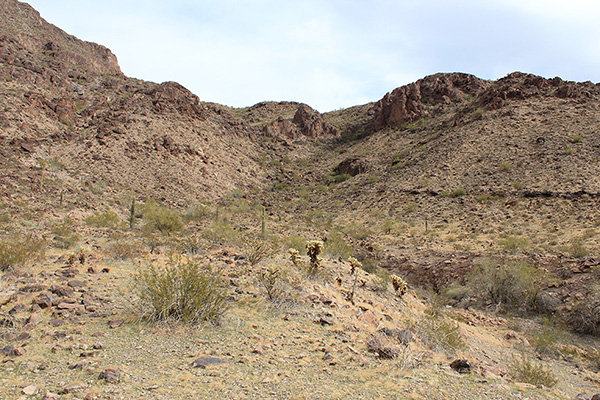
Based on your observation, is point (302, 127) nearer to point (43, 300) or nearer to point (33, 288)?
point (33, 288)

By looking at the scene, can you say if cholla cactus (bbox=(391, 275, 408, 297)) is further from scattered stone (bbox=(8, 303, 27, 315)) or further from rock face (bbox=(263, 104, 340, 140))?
rock face (bbox=(263, 104, 340, 140))

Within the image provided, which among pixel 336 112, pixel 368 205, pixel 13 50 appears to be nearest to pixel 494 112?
pixel 368 205

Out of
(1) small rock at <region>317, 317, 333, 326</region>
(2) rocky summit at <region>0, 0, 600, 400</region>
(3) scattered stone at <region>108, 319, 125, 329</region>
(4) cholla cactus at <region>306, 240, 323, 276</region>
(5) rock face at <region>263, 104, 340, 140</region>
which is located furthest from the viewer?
(5) rock face at <region>263, 104, 340, 140</region>

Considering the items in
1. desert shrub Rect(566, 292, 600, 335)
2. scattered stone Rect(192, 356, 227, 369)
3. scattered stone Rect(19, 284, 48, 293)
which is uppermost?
scattered stone Rect(19, 284, 48, 293)

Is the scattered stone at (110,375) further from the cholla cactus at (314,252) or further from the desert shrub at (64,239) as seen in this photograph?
the desert shrub at (64,239)

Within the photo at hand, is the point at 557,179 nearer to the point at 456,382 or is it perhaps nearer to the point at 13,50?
the point at 456,382

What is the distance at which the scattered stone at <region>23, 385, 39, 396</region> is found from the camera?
331 cm

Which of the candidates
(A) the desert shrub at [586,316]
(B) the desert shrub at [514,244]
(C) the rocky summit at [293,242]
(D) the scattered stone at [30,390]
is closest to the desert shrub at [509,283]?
(C) the rocky summit at [293,242]

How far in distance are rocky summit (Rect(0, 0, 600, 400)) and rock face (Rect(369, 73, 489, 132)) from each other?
28 cm

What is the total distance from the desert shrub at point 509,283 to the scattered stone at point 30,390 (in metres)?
12.6

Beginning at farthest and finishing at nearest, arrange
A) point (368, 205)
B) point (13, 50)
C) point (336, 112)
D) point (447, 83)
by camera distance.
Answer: point (336, 112), point (447, 83), point (13, 50), point (368, 205)

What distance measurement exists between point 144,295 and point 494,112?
38368mm

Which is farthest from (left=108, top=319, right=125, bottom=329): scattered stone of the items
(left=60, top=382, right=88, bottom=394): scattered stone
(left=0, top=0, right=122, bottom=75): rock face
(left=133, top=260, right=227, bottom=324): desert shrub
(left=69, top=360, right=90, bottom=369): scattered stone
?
(left=0, top=0, right=122, bottom=75): rock face

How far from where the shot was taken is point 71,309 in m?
5.56
